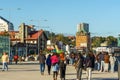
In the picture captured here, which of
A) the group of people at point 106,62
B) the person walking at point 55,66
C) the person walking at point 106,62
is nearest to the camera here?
the person walking at point 55,66

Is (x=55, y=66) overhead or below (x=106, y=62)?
overhead

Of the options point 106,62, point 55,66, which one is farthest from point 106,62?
point 55,66

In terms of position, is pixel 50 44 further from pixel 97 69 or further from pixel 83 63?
pixel 83 63

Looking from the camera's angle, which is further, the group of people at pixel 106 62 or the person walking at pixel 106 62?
the group of people at pixel 106 62

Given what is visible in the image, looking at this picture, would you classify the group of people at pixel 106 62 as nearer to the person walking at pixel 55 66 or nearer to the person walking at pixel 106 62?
the person walking at pixel 106 62

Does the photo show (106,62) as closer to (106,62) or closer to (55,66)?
(106,62)

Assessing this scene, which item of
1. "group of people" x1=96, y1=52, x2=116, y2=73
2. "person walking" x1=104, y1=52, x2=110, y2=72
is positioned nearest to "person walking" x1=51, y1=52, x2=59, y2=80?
"group of people" x1=96, y1=52, x2=116, y2=73

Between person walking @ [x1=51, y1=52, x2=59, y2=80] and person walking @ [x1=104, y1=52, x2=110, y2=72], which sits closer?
person walking @ [x1=51, y1=52, x2=59, y2=80]

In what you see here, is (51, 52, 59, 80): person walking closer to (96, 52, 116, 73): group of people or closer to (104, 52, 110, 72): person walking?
(96, 52, 116, 73): group of people

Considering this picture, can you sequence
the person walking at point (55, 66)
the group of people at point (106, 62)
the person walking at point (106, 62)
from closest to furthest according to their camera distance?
the person walking at point (55, 66) < the person walking at point (106, 62) < the group of people at point (106, 62)

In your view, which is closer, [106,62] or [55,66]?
[55,66]

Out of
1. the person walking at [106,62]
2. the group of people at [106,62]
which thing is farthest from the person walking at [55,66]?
the person walking at [106,62]

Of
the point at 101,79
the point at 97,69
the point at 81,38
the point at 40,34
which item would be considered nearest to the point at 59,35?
the point at 81,38

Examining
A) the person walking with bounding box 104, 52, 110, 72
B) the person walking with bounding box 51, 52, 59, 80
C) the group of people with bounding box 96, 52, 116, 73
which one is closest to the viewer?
the person walking with bounding box 51, 52, 59, 80
